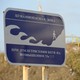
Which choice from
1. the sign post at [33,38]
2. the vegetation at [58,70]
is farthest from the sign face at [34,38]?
the vegetation at [58,70]

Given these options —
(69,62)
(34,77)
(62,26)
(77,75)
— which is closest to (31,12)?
(62,26)

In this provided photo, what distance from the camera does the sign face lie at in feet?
22.1

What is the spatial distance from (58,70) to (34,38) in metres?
21.9

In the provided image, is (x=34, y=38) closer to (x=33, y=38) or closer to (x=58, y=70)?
(x=33, y=38)

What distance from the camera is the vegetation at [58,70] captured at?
816 inches

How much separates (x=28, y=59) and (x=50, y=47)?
53cm

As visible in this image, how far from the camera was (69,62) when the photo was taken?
21203mm

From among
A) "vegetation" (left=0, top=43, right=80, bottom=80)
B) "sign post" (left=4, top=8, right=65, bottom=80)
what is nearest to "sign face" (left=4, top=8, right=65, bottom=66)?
"sign post" (left=4, top=8, right=65, bottom=80)

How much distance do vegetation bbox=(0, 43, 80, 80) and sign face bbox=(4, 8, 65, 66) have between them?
1108 centimetres

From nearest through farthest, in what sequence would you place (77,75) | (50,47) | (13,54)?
1. (13,54)
2. (50,47)
3. (77,75)

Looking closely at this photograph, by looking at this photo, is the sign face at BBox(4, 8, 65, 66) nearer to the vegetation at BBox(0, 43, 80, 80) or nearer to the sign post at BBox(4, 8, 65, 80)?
the sign post at BBox(4, 8, 65, 80)

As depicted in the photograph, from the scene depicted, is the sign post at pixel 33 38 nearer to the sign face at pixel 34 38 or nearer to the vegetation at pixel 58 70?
the sign face at pixel 34 38

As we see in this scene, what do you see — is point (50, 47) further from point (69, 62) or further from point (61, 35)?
point (69, 62)

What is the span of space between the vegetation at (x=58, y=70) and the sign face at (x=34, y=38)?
11080 millimetres
